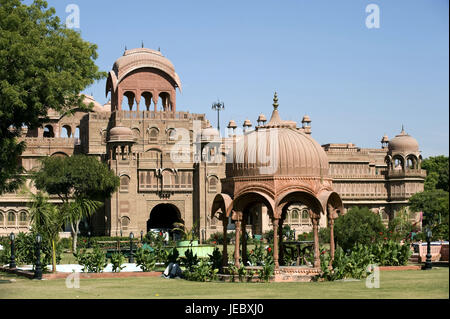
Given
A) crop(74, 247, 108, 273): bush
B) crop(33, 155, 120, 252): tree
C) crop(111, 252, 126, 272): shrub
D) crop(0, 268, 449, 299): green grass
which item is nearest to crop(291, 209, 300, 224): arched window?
crop(33, 155, 120, 252): tree

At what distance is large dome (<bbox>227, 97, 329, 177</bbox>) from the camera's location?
20859 mm

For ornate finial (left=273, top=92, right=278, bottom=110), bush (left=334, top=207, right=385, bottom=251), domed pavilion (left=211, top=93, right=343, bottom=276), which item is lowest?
bush (left=334, top=207, right=385, bottom=251)

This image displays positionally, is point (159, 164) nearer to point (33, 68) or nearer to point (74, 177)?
point (74, 177)

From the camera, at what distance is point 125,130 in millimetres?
55750

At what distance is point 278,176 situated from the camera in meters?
20.8

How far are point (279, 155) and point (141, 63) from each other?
41894 millimetres

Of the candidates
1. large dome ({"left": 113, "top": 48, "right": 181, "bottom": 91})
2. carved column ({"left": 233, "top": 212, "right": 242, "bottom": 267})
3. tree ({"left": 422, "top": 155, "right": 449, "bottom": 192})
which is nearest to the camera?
carved column ({"left": 233, "top": 212, "right": 242, "bottom": 267})

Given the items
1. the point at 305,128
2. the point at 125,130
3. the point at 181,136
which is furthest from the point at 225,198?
the point at 305,128

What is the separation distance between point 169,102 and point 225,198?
4150cm

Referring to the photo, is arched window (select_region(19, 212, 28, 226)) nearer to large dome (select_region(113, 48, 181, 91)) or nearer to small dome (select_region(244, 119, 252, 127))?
large dome (select_region(113, 48, 181, 91))

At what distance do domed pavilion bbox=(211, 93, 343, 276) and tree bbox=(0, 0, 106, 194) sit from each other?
25.0 feet

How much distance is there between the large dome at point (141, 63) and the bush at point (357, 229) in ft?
110

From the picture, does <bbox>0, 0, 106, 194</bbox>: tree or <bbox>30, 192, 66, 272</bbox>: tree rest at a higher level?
<bbox>0, 0, 106, 194</bbox>: tree
